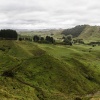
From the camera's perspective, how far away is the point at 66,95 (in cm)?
7306

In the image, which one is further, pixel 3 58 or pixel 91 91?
pixel 3 58

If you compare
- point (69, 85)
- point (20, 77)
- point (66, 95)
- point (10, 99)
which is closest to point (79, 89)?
point (69, 85)

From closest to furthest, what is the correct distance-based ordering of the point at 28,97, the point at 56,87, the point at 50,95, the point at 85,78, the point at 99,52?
the point at 28,97 → the point at 50,95 → the point at 56,87 → the point at 85,78 → the point at 99,52

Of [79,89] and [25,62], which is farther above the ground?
[25,62]

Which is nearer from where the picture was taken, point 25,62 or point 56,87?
point 56,87

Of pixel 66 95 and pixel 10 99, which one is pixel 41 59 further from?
pixel 10 99

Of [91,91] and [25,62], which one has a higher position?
[25,62]

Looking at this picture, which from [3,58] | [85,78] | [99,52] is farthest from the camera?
[99,52]

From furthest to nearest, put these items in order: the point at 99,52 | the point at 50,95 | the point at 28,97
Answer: the point at 99,52, the point at 50,95, the point at 28,97

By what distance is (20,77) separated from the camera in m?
75.6

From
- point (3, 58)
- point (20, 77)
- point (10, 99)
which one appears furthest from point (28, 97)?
point (3, 58)

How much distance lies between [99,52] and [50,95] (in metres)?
112

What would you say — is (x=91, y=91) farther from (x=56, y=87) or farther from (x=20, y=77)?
(x=20, y=77)

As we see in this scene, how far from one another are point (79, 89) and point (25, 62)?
24.6 m
